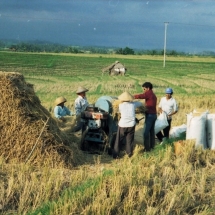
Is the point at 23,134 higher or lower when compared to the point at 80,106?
lower

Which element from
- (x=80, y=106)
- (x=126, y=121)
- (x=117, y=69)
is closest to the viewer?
(x=126, y=121)

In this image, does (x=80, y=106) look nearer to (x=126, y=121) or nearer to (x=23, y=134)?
(x=126, y=121)

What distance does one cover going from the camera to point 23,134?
733 centimetres

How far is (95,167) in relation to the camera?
736 cm

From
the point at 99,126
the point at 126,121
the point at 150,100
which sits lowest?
the point at 99,126

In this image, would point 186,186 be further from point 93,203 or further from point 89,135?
point 89,135

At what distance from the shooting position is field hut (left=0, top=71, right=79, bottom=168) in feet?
23.8

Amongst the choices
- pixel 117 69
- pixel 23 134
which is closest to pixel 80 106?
pixel 23 134

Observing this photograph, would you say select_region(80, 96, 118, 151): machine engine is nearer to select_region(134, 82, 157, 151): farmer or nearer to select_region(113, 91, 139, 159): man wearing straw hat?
select_region(113, 91, 139, 159): man wearing straw hat

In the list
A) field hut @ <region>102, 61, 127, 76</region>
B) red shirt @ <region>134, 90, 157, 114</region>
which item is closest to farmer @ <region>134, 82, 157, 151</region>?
red shirt @ <region>134, 90, 157, 114</region>

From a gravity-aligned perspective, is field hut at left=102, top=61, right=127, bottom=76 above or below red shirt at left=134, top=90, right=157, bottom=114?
below

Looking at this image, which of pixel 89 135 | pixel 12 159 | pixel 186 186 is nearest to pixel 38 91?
pixel 89 135

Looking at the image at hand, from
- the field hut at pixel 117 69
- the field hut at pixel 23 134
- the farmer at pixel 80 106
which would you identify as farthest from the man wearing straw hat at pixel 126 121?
the field hut at pixel 117 69

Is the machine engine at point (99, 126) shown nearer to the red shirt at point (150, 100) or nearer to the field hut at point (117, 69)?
the red shirt at point (150, 100)
